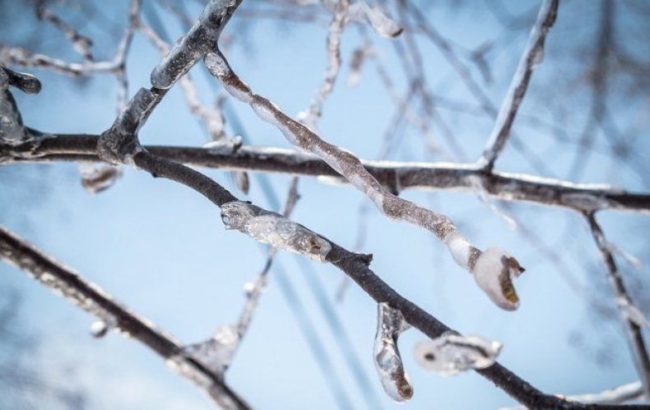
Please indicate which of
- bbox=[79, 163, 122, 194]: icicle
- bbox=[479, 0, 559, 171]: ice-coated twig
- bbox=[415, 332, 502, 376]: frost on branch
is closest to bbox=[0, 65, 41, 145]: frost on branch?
bbox=[79, 163, 122, 194]: icicle

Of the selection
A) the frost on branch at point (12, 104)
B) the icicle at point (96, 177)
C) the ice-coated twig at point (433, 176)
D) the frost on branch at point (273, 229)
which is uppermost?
the ice-coated twig at point (433, 176)

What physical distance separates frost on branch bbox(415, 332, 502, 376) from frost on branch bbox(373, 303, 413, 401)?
0.22 feet

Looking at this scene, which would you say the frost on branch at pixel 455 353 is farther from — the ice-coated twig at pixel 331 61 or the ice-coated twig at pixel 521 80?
the ice-coated twig at pixel 521 80

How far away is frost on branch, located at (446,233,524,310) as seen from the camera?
51 centimetres

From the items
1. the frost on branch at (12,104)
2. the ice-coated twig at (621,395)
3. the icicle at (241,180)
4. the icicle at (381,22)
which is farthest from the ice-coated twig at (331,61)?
the ice-coated twig at (621,395)

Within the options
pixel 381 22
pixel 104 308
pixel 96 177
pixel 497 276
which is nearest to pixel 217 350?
pixel 104 308

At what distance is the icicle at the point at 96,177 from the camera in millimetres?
1590

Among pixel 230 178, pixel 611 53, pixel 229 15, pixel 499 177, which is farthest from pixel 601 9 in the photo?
pixel 229 15

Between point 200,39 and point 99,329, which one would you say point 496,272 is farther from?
point 99,329

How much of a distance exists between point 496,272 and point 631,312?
1.29 metres

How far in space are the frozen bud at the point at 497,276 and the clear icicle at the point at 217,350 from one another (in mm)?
1248

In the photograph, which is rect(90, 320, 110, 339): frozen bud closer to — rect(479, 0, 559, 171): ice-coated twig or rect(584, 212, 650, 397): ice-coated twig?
rect(479, 0, 559, 171): ice-coated twig

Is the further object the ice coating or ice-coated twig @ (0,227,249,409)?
ice-coated twig @ (0,227,249,409)

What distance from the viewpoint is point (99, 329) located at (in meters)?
1.61
